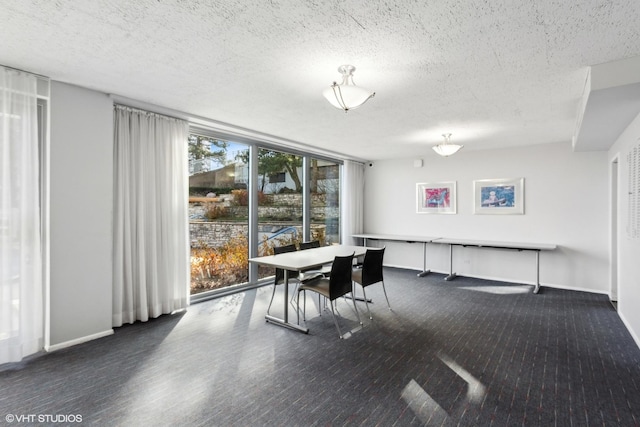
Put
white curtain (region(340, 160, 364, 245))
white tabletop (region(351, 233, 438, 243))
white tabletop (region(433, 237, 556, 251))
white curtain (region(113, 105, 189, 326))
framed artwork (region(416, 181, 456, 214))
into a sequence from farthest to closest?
white curtain (region(340, 160, 364, 245))
framed artwork (region(416, 181, 456, 214))
white tabletop (region(351, 233, 438, 243))
white tabletop (region(433, 237, 556, 251))
white curtain (region(113, 105, 189, 326))

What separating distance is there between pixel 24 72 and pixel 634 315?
20.5 ft

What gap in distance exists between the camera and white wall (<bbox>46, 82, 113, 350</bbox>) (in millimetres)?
3014

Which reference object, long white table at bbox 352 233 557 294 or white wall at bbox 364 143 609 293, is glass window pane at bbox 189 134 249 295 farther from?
white wall at bbox 364 143 609 293

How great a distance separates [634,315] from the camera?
3338mm

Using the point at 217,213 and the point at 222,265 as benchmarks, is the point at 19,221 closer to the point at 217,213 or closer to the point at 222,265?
the point at 217,213

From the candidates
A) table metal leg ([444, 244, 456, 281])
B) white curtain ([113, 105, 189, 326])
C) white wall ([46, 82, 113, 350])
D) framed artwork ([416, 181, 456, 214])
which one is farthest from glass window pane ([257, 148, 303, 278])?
table metal leg ([444, 244, 456, 281])

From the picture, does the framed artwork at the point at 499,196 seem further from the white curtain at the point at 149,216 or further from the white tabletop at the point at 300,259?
the white curtain at the point at 149,216

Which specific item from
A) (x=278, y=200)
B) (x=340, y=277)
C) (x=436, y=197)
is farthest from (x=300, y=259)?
(x=436, y=197)

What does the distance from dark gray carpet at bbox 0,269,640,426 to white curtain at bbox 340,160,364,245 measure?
334 cm

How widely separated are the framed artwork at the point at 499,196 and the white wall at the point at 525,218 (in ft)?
0.31

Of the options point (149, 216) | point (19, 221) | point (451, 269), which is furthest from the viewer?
point (451, 269)

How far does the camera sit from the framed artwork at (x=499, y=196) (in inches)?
232

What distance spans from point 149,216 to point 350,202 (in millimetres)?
4455

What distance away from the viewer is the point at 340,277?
355cm
